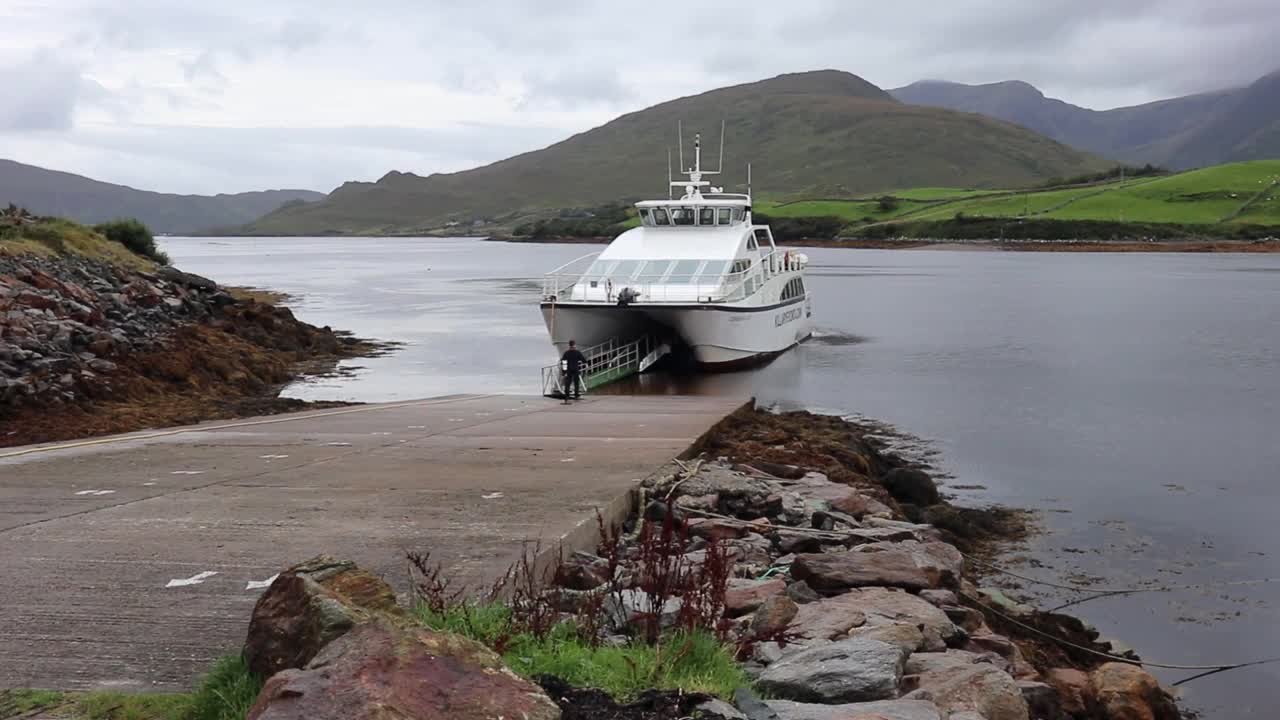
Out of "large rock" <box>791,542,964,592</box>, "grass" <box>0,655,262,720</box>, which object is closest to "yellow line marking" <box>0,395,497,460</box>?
"grass" <box>0,655,262,720</box>

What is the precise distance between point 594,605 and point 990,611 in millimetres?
5359

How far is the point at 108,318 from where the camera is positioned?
2505cm

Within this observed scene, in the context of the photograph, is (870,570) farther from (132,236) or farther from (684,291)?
→ (132,236)

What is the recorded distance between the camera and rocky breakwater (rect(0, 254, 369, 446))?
1783cm

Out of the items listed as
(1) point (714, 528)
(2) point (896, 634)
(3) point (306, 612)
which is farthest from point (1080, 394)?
(3) point (306, 612)

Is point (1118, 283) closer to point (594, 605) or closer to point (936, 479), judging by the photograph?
point (936, 479)

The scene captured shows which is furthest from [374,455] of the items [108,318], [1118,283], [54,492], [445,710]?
[1118,283]

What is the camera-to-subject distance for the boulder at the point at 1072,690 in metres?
7.57

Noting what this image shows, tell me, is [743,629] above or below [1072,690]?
above

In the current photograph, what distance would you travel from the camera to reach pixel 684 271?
31.3m

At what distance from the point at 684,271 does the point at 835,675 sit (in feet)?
86.1

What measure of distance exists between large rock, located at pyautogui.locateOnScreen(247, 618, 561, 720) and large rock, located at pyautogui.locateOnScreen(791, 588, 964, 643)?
8.42 ft

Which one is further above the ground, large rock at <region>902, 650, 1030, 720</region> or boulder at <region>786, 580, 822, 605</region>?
large rock at <region>902, 650, 1030, 720</region>

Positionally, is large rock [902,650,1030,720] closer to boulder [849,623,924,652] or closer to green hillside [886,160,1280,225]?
boulder [849,623,924,652]
